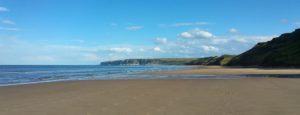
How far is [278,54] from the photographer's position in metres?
91.8

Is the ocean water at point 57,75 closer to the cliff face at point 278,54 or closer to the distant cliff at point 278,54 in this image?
the distant cliff at point 278,54

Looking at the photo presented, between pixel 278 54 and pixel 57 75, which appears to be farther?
pixel 278 54

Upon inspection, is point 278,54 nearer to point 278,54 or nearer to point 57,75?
point 278,54

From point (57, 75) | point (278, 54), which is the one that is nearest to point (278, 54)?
point (278, 54)

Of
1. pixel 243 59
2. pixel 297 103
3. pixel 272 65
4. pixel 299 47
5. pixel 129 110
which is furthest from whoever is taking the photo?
pixel 243 59

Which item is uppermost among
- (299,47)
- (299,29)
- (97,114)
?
(299,29)

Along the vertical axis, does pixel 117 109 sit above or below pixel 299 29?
below

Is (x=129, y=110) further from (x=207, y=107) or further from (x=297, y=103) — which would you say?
(x=297, y=103)

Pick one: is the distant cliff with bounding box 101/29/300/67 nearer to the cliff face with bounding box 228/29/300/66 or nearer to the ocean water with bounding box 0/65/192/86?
the cliff face with bounding box 228/29/300/66

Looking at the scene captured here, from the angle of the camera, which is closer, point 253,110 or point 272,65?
point 253,110

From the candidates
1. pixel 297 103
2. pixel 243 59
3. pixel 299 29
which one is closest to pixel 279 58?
pixel 243 59

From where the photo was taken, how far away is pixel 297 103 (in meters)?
13.1

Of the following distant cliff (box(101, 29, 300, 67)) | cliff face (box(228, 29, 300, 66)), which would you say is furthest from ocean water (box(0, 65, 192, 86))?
cliff face (box(228, 29, 300, 66))

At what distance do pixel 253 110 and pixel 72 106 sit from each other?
22.3 feet
